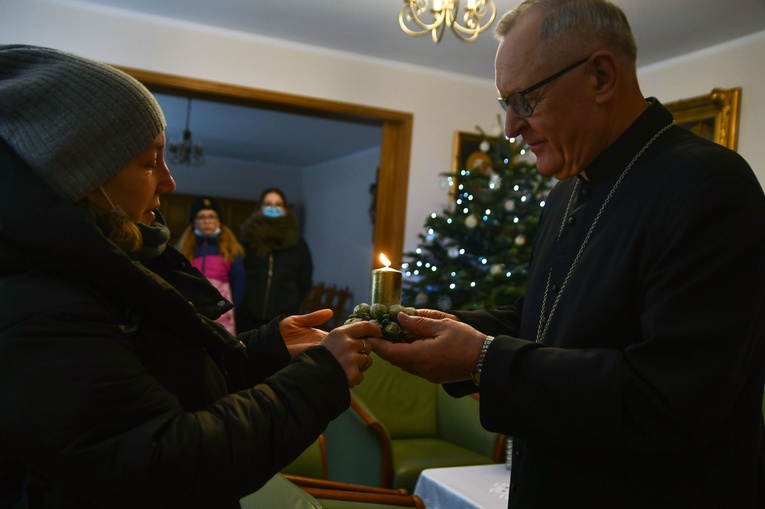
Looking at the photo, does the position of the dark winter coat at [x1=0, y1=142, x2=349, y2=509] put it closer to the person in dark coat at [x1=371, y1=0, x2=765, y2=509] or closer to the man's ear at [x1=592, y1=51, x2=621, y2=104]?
the person in dark coat at [x1=371, y1=0, x2=765, y2=509]

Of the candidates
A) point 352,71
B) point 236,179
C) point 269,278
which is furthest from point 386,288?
point 236,179

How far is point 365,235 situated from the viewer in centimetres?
986

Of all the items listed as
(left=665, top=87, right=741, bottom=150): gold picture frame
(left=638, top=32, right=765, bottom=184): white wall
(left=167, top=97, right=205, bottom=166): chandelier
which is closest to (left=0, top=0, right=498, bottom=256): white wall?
(left=638, top=32, right=765, bottom=184): white wall

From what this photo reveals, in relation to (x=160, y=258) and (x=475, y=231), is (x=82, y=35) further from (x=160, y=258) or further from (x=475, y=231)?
(x=160, y=258)

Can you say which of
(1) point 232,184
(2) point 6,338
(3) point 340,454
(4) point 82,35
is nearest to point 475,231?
(3) point 340,454

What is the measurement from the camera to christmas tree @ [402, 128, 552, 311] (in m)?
5.04

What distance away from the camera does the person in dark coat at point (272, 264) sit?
17.5ft

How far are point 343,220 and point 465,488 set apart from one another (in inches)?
330

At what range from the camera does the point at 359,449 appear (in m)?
3.60

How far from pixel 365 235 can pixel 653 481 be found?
→ 8701 mm

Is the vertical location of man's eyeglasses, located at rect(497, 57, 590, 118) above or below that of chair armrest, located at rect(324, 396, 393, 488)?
above

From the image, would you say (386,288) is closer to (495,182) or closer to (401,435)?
(401,435)

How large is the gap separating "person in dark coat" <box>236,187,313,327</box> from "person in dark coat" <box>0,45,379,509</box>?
420 centimetres

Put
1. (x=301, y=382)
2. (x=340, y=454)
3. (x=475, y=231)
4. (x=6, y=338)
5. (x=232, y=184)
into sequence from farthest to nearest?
(x=232, y=184) → (x=475, y=231) → (x=340, y=454) → (x=301, y=382) → (x=6, y=338)
